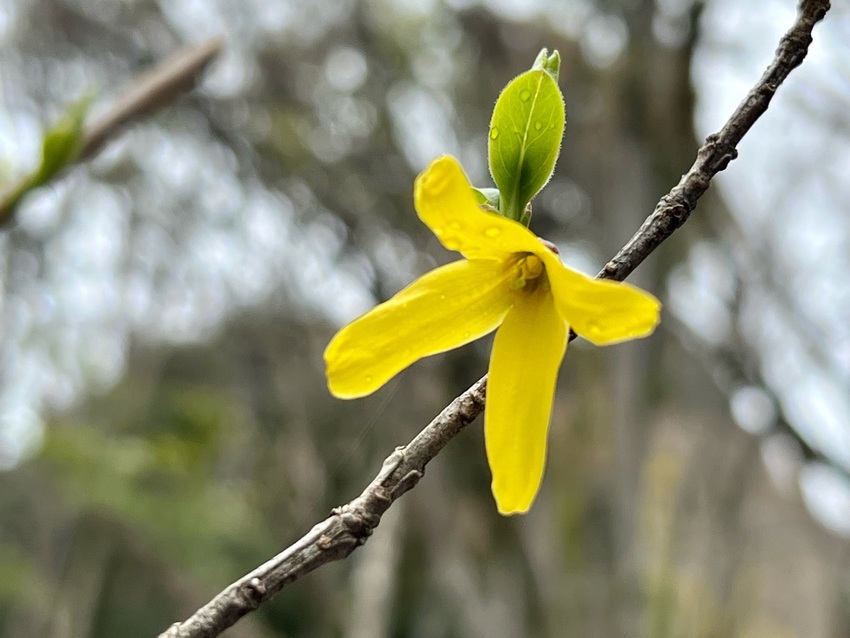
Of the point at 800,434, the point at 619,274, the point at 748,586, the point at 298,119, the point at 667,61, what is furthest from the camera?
the point at 748,586

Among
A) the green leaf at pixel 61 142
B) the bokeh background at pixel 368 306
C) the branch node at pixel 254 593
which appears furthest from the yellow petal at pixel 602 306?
the bokeh background at pixel 368 306

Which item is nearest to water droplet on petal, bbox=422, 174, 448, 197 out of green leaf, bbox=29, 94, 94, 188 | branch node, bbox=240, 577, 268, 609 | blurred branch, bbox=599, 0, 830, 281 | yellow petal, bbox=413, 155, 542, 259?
yellow petal, bbox=413, 155, 542, 259

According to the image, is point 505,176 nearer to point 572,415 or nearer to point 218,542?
point 572,415

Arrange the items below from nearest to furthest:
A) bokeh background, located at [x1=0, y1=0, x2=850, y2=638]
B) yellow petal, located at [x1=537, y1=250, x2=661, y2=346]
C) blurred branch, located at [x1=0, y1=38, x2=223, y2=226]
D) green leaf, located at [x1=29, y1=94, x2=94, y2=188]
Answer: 1. yellow petal, located at [x1=537, y1=250, x2=661, y2=346]
2. green leaf, located at [x1=29, y1=94, x2=94, y2=188]
3. blurred branch, located at [x1=0, y1=38, x2=223, y2=226]
4. bokeh background, located at [x1=0, y1=0, x2=850, y2=638]

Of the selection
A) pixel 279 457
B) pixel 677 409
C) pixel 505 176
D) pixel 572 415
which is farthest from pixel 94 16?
pixel 505 176

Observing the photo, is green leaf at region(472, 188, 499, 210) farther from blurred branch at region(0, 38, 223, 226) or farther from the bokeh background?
the bokeh background

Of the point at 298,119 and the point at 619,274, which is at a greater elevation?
the point at 298,119

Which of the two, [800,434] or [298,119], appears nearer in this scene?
[800,434]
